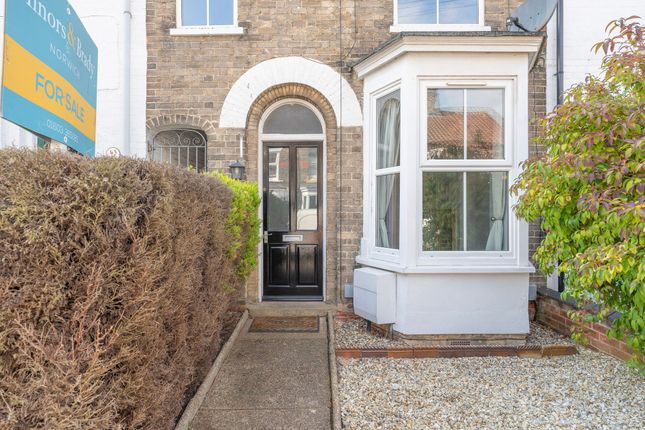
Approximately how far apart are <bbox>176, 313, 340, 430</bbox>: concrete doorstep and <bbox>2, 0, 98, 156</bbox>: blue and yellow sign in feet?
6.77

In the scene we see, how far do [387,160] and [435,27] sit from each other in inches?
84.0

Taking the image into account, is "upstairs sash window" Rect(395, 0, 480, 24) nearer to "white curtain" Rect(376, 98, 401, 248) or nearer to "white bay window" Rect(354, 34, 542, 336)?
"white bay window" Rect(354, 34, 542, 336)

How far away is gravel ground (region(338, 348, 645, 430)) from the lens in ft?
9.59

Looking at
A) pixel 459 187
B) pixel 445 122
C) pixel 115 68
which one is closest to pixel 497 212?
pixel 459 187

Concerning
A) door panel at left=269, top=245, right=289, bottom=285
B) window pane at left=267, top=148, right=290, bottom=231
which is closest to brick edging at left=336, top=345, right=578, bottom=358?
door panel at left=269, top=245, right=289, bottom=285

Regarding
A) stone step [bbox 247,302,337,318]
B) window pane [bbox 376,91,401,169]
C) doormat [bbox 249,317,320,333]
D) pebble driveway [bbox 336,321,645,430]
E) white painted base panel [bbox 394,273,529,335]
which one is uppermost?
window pane [bbox 376,91,401,169]

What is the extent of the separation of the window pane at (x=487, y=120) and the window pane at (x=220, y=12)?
3.48m

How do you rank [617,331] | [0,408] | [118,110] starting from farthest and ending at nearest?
1. [118,110]
2. [617,331]
3. [0,408]

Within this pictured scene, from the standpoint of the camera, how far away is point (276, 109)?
584cm

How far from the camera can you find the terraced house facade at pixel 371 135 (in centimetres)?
445

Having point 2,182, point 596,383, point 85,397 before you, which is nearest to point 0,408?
point 85,397

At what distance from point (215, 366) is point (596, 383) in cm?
339

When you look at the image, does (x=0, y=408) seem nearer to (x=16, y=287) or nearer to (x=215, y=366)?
(x=16, y=287)

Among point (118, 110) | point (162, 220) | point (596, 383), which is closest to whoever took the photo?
point (162, 220)
